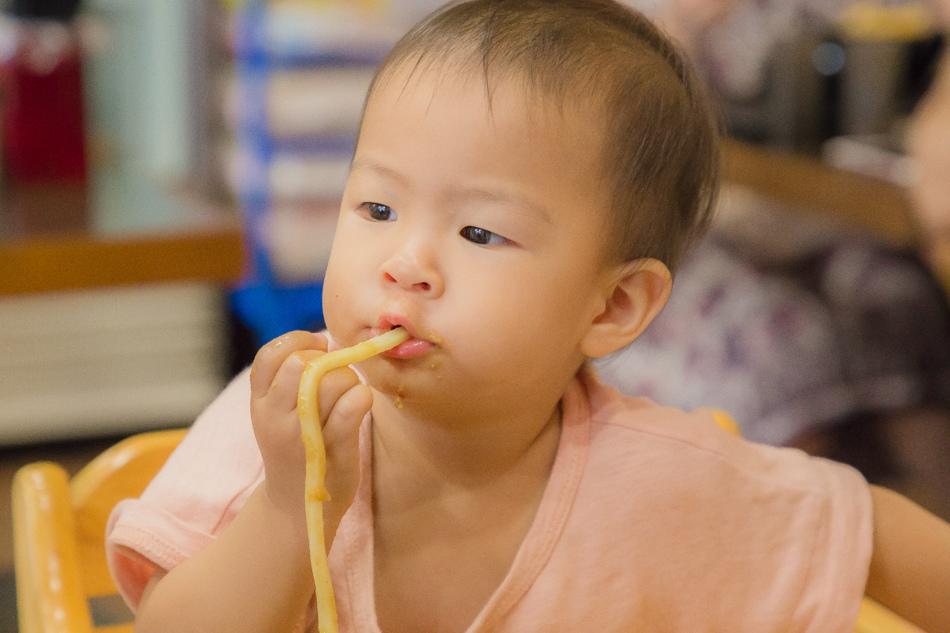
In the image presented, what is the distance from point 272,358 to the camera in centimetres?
58

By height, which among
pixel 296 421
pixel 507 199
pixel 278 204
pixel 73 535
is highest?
pixel 507 199

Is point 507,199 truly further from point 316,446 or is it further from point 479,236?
point 316,446

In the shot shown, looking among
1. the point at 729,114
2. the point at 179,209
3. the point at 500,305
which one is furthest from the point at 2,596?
the point at 729,114

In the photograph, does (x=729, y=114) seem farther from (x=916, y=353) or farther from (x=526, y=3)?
(x=526, y=3)

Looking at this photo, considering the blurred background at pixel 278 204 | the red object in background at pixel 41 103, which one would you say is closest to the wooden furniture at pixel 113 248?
the blurred background at pixel 278 204

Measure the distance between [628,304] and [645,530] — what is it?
165 millimetres

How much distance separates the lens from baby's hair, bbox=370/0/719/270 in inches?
25.2

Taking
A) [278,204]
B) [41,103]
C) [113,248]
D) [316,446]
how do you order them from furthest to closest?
1. [278,204]
2. [41,103]
3. [113,248]
4. [316,446]

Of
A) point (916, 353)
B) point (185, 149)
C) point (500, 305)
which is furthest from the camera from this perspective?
point (185, 149)

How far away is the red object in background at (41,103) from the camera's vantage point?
6.06 feet

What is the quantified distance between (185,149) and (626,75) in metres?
2.09

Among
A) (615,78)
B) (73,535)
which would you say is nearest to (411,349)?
(615,78)

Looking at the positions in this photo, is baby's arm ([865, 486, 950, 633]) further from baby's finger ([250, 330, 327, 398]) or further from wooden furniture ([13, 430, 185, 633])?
wooden furniture ([13, 430, 185, 633])

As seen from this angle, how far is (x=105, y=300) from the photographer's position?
2.25m
